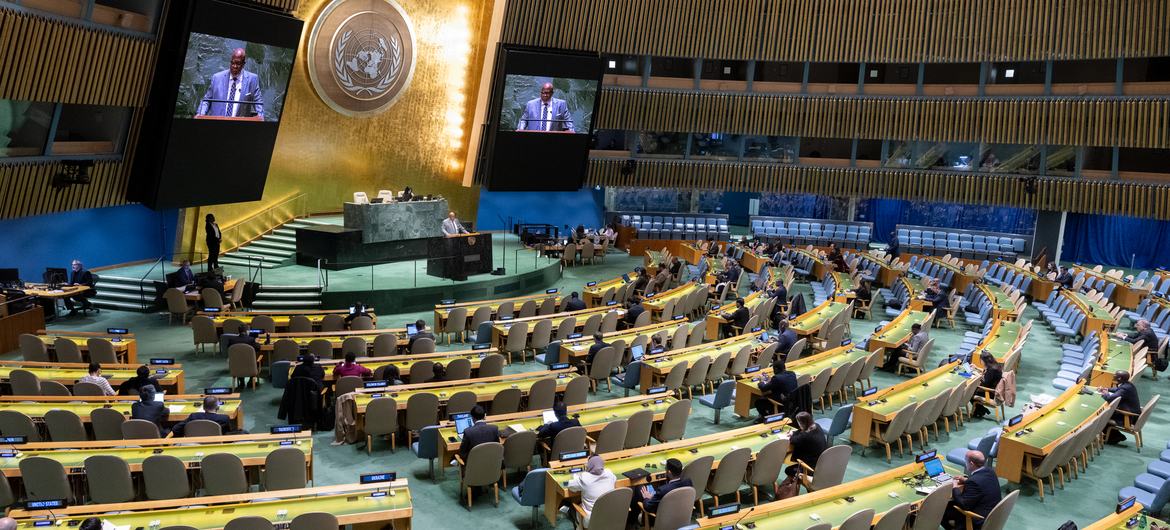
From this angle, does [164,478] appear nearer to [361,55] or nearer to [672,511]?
[672,511]

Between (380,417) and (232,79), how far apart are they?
1117 cm

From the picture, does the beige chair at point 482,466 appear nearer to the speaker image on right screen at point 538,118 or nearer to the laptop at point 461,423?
the laptop at point 461,423

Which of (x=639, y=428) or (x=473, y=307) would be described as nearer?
(x=639, y=428)

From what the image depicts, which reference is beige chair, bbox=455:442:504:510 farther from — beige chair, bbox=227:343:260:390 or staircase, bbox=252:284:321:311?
staircase, bbox=252:284:321:311

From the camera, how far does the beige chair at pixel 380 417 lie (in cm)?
1024

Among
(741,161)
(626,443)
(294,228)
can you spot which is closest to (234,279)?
(294,228)

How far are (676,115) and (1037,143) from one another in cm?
1167

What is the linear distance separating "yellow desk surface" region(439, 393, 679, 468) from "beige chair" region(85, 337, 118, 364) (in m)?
6.19

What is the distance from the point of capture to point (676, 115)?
30484 millimetres

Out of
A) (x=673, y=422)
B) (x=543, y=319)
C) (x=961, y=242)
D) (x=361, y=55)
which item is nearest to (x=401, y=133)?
(x=361, y=55)

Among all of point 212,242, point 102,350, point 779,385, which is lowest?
point 102,350

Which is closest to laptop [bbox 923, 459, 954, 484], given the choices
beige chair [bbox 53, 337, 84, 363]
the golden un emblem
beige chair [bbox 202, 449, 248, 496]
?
beige chair [bbox 202, 449, 248, 496]

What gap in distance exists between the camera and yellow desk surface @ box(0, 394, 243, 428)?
956cm

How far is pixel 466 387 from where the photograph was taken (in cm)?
1127
